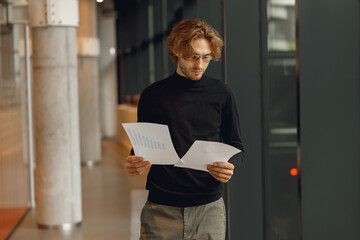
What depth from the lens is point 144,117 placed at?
2.43 m

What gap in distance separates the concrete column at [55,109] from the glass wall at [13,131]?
0.34m

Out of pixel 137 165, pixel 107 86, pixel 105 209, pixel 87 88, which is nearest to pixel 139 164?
pixel 137 165

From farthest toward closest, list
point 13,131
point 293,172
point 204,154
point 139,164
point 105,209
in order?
point 105,209
point 13,131
point 293,172
point 139,164
point 204,154

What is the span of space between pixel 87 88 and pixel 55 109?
6.24m

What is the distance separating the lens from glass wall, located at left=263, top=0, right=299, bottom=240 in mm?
3480

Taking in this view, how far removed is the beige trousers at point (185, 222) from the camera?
93.2 inches

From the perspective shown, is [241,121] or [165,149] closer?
[165,149]

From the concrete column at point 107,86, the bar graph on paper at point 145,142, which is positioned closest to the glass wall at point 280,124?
the bar graph on paper at point 145,142

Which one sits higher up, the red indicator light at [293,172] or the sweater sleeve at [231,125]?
the sweater sleeve at [231,125]

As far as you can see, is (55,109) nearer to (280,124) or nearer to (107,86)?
(280,124)

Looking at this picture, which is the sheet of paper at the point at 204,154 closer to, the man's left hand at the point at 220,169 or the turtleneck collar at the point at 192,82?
the man's left hand at the point at 220,169

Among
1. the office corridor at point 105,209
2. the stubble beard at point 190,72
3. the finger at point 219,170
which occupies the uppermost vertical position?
the stubble beard at point 190,72

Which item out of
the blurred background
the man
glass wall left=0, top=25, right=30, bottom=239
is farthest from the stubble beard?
glass wall left=0, top=25, right=30, bottom=239

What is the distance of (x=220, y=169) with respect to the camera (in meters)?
2.19
